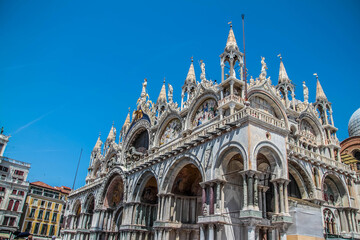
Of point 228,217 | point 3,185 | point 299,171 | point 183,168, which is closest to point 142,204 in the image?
point 183,168

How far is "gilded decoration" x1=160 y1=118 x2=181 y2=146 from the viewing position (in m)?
27.9

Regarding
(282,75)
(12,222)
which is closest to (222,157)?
(282,75)

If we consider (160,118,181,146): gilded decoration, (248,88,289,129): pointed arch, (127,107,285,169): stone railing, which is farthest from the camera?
(160,118,181,146): gilded decoration

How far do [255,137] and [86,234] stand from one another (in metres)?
27.9

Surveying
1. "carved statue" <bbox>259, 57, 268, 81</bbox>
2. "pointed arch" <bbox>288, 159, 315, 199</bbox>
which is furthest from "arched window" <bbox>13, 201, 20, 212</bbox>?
"pointed arch" <bbox>288, 159, 315, 199</bbox>

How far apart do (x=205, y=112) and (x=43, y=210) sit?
44635mm

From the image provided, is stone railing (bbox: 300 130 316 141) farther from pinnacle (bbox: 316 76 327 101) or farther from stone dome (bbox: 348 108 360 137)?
stone dome (bbox: 348 108 360 137)

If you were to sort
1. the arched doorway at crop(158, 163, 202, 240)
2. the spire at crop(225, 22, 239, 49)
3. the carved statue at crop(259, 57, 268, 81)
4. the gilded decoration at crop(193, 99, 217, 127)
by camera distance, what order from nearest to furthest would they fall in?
the arched doorway at crop(158, 163, 202, 240) → the spire at crop(225, 22, 239, 49) → the gilded decoration at crop(193, 99, 217, 127) → the carved statue at crop(259, 57, 268, 81)

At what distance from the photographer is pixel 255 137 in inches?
648

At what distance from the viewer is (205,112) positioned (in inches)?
976

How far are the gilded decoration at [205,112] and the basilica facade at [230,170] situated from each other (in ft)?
0.31

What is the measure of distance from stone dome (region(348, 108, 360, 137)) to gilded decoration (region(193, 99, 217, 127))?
29.9m

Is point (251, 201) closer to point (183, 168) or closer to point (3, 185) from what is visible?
point (183, 168)

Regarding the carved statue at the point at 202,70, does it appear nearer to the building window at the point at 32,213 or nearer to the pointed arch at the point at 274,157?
the pointed arch at the point at 274,157
